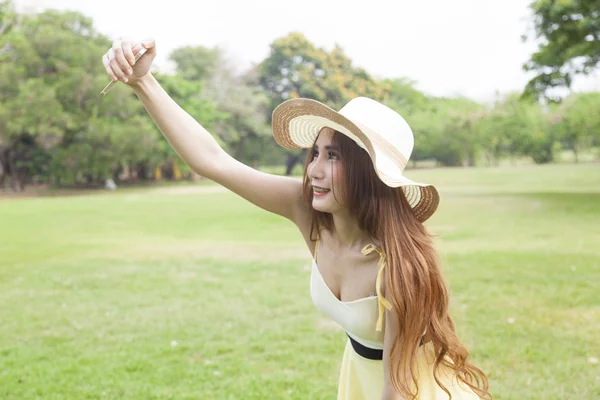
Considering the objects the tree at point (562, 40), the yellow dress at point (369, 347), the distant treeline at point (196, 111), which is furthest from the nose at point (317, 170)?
the tree at point (562, 40)

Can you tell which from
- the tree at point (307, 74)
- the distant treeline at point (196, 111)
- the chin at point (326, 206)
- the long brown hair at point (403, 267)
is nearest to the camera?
the long brown hair at point (403, 267)

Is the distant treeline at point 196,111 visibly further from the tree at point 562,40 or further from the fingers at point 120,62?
the fingers at point 120,62

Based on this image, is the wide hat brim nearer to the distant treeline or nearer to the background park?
the background park

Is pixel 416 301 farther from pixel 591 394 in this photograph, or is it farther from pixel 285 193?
pixel 591 394

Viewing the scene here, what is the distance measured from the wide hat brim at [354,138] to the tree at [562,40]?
1521cm

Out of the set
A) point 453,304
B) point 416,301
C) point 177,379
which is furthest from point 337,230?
point 453,304

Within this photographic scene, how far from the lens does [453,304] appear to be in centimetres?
580

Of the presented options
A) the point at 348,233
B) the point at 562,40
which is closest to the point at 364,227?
the point at 348,233

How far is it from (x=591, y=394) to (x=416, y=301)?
2.62 meters

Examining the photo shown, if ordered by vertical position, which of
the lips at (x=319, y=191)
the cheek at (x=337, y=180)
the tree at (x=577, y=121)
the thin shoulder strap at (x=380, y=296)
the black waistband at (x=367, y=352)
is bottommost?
the black waistband at (x=367, y=352)

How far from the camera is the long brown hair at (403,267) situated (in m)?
1.71

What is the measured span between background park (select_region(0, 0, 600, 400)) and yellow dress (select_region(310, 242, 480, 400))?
188cm

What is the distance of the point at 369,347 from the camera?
6.28 feet

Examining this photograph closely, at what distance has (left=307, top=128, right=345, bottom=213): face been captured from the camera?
1.81m
